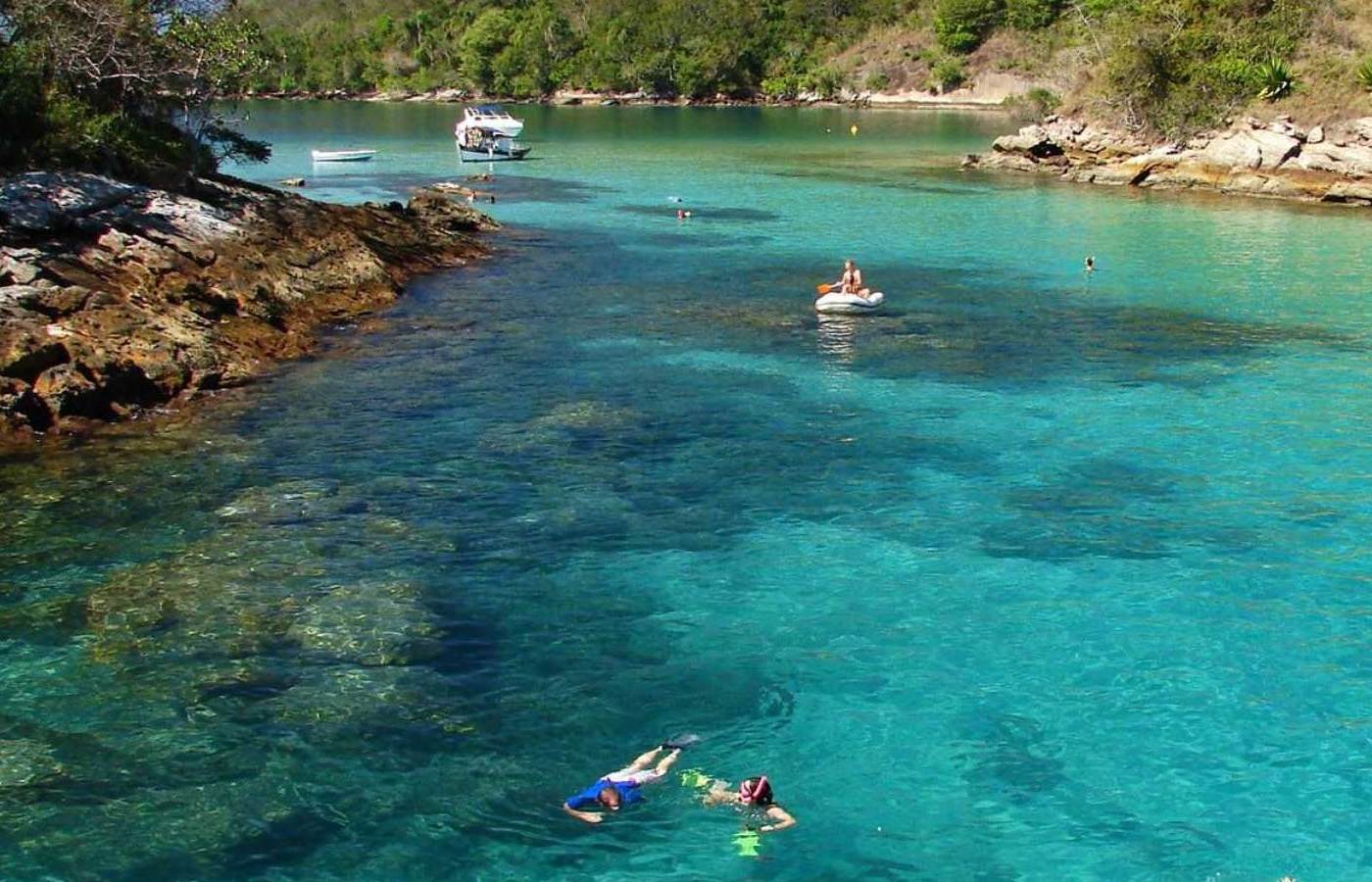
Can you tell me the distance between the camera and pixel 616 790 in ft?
42.0

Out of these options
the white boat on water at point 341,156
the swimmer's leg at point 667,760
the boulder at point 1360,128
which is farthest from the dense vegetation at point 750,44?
the swimmer's leg at point 667,760

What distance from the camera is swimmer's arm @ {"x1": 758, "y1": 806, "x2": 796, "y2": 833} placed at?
12633 mm

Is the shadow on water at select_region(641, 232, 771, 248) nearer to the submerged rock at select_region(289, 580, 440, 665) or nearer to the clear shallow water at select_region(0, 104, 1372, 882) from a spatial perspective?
the clear shallow water at select_region(0, 104, 1372, 882)

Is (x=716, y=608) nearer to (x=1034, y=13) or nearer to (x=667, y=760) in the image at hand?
(x=667, y=760)

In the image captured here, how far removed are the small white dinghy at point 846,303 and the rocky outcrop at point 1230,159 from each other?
115 ft

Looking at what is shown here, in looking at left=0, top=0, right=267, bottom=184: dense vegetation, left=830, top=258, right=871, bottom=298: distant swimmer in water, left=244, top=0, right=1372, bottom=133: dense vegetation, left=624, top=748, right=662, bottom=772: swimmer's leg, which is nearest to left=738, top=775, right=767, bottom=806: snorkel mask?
left=624, top=748, right=662, bottom=772: swimmer's leg

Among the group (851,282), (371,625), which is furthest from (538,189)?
(371,625)

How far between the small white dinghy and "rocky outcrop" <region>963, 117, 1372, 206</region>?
115 ft

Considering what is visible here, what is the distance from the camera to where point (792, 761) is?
1391cm

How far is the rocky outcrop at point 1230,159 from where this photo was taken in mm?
60375

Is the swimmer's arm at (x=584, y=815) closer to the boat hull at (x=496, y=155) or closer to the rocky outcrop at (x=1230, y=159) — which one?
the rocky outcrop at (x=1230, y=159)

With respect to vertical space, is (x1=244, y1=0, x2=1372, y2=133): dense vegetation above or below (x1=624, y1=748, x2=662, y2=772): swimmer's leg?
above

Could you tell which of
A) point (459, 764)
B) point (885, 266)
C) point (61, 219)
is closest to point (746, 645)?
point (459, 764)

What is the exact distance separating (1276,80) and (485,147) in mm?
49565
